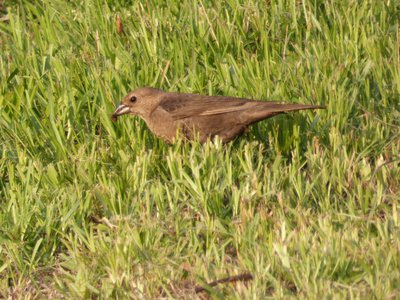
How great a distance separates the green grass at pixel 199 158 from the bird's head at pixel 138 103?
0.10 metres

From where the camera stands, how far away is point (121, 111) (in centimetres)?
663

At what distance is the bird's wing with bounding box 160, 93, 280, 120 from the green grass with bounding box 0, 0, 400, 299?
219 mm

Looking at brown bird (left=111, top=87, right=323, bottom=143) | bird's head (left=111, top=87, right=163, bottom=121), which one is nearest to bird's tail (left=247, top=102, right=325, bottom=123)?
brown bird (left=111, top=87, right=323, bottom=143)

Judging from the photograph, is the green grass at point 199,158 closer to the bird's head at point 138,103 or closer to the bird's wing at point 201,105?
the bird's head at point 138,103

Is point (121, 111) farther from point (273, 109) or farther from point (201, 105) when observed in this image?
point (273, 109)

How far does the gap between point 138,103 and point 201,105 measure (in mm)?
423

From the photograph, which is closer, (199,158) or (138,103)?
(199,158)

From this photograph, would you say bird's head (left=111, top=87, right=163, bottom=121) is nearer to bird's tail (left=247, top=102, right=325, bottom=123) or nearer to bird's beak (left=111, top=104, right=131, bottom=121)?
bird's beak (left=111, top=104, right=131, bottom=121)

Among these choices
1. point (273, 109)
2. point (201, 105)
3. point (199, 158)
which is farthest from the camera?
point (201, 105)

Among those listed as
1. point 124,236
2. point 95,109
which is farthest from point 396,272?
point 95,109

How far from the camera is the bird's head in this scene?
21.6 feet

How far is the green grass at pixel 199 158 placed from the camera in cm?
477

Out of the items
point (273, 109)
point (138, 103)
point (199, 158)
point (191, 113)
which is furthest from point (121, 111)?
point (273, 109)

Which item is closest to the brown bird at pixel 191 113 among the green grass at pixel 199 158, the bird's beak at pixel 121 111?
the bird's beak at pixel 121 111
